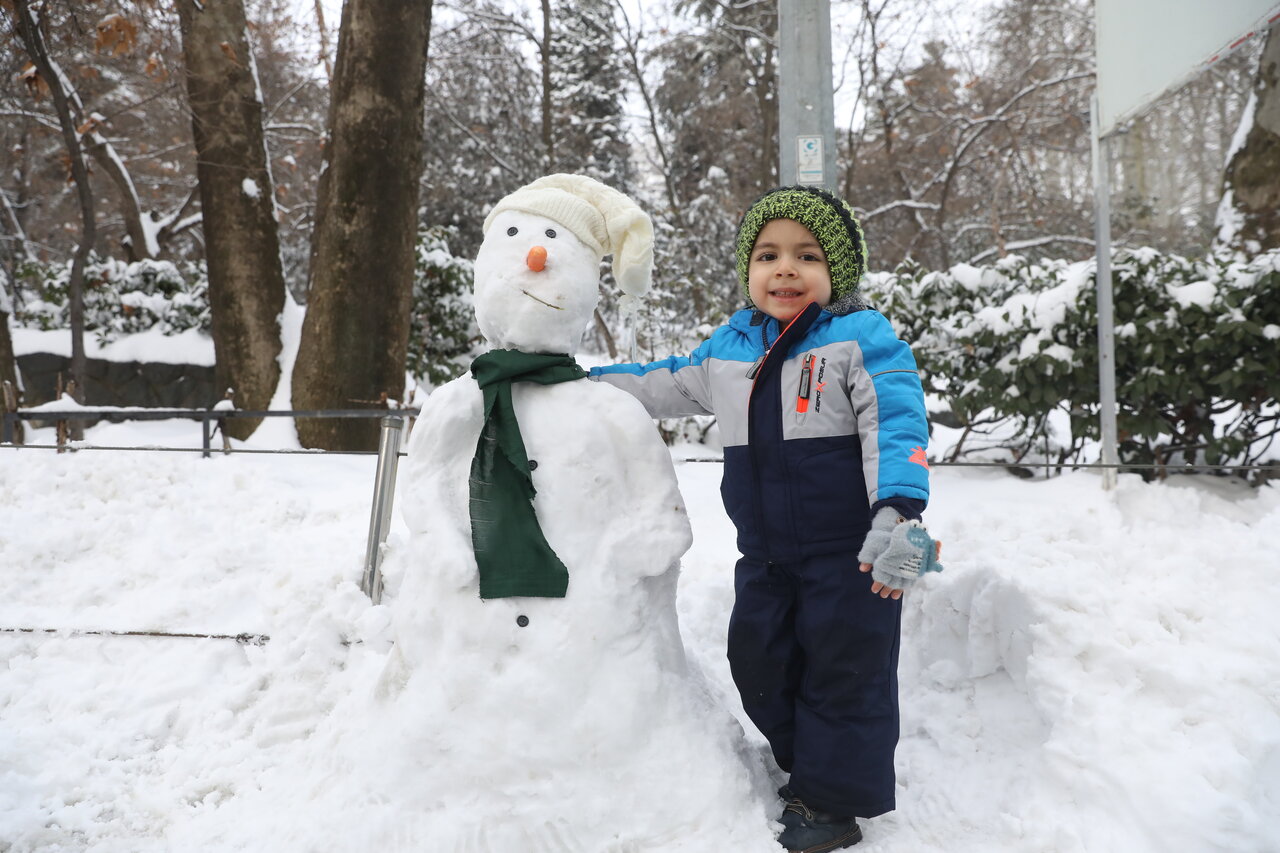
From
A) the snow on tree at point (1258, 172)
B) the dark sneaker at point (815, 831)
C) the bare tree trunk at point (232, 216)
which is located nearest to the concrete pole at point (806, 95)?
the dark sneaker at point (815, 831)

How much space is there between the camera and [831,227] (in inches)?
92.5

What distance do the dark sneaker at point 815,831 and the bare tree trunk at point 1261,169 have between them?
210 inches

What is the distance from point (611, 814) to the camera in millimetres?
2094

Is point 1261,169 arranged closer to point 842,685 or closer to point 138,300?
point 842,685

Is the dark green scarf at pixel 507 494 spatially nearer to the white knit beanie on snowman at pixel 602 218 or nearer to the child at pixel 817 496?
the white knit beanie on snowman at pixel 602 218

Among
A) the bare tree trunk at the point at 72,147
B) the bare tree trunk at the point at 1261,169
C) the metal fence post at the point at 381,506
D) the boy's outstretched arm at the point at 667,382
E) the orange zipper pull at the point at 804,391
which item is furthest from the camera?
the bare tree trunk at the point at 72,147

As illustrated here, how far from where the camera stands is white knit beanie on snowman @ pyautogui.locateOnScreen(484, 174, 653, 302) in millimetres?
2407

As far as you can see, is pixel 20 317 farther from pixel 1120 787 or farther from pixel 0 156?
pixel 1120 787

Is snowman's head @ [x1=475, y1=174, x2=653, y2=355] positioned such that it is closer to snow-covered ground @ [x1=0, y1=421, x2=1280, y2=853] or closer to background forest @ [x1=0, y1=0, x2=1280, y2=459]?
snow-covered ground @ [x1=0, y1=421, x2=1280, y2=853]

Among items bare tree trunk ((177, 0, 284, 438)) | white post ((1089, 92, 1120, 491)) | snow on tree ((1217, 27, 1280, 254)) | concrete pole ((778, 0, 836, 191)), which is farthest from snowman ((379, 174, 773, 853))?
snow on tree ((1217, 27, 1280, 254))

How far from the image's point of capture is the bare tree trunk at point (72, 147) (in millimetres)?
7012

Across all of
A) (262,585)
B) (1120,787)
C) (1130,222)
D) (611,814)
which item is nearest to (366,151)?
(262,585)

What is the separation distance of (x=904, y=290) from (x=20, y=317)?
1278 centimetres

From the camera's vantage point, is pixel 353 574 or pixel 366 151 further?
pixel 366 151
